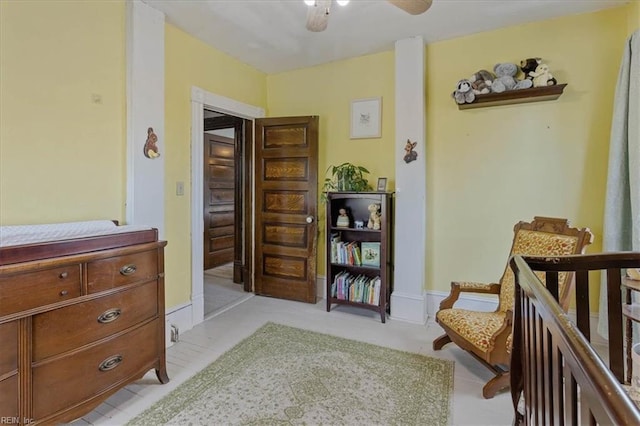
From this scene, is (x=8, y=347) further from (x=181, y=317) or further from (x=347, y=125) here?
(x=347, y=125)

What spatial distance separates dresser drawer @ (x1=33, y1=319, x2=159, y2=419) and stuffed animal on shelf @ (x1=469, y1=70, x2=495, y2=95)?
10.2ft

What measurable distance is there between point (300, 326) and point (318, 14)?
2448mm

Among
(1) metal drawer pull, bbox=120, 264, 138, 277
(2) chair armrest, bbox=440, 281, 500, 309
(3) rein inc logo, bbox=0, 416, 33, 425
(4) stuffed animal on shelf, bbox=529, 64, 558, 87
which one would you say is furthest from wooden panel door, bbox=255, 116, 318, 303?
(3) rein inc logo, bbox=0, 416, 33, 425

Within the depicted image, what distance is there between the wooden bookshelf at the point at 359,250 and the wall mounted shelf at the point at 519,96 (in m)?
1.14

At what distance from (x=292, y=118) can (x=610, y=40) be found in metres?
2.81

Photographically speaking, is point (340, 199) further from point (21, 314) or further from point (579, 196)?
point (21, 314)

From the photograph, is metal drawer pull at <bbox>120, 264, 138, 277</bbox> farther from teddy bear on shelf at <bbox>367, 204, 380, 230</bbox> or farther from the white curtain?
the white curtain

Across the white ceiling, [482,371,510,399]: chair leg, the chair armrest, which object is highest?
the white ceiling

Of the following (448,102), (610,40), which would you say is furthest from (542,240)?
(610,40)

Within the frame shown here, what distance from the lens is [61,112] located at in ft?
6.48

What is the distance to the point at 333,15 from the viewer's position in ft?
8.30

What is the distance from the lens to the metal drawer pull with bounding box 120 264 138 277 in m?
1.74

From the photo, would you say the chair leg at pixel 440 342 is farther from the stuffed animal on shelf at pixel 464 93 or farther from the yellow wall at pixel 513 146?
the stuffed animal on shelf at pixel 464 93

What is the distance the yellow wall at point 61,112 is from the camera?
5.79 feet
